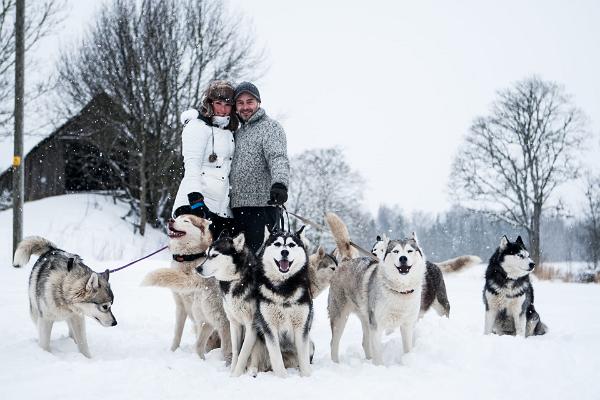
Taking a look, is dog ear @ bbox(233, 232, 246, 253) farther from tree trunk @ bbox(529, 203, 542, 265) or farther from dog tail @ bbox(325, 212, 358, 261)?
tree trunk @ bbox(529, 203, 542, 265)

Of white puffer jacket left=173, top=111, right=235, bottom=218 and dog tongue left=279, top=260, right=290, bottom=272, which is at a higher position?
white puffer jacket left=173, top=111, right=235, bottom=218

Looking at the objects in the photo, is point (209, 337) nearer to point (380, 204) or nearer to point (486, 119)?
point (486, 119)

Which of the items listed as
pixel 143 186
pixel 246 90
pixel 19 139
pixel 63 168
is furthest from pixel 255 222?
pixel 63 168

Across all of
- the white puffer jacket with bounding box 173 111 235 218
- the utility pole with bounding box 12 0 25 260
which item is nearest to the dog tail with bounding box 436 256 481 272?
the white puffer jacket with bounding box 173 111 235 218

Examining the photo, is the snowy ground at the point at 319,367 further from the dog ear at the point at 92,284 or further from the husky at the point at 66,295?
the dog ear at the point at 92,284

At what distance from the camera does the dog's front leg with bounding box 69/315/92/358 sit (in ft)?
14.8

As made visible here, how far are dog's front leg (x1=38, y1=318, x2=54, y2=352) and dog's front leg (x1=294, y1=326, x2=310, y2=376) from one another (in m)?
2.42

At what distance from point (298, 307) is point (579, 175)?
796 inches

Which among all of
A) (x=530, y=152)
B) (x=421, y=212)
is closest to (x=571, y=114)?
(x=530, y=152)

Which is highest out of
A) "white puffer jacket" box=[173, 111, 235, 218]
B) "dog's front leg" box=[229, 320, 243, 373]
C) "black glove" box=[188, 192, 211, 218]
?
"white puffer jacket" box=[173, 111, 235, 218]

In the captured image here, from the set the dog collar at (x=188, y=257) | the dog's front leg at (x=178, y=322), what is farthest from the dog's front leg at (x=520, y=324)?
the dog's front leg at (x=178, y=322)

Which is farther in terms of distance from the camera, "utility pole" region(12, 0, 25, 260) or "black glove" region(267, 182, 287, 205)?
"utility pole" region(12, 0, 25, 260)

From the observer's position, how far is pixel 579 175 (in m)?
19.9

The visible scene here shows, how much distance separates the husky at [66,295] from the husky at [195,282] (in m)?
0.75
